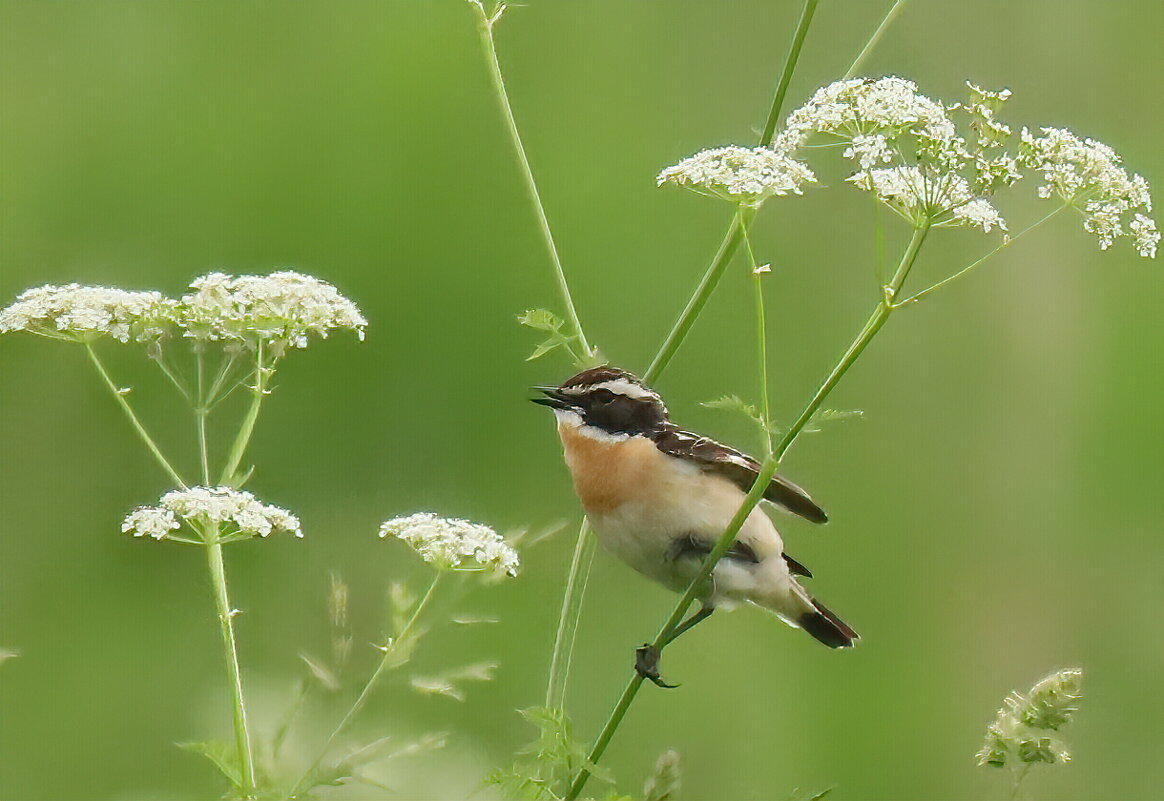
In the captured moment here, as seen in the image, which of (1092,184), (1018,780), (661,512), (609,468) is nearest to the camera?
(1018,780)

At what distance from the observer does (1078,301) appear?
7.50m

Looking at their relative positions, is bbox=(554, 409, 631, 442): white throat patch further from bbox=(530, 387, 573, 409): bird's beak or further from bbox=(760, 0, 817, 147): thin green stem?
bbox=(760, 0, 817, 147): thin green stem

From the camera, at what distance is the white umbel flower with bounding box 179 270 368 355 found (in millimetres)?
3391

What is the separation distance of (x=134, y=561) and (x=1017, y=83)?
178 inches

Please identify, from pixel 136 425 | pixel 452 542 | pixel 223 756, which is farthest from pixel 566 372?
pixel 223 756

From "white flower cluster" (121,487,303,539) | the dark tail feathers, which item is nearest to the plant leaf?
"white flower cluster" (121,487,303,539)

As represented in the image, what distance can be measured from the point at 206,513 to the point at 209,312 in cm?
54

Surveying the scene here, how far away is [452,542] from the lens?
322 cm

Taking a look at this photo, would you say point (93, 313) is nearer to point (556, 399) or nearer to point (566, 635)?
point (566, 635)

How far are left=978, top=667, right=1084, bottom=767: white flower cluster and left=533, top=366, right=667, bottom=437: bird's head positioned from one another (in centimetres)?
181

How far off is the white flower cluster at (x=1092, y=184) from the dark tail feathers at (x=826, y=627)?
6.02ft

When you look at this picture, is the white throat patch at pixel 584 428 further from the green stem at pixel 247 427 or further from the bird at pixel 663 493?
the green stem at pixel 247 427

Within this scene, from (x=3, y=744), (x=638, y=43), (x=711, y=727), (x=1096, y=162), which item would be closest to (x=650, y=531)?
(x=1096, y=162)

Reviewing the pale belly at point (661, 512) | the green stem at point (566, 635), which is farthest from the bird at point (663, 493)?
the green stem at point (566, 635)
